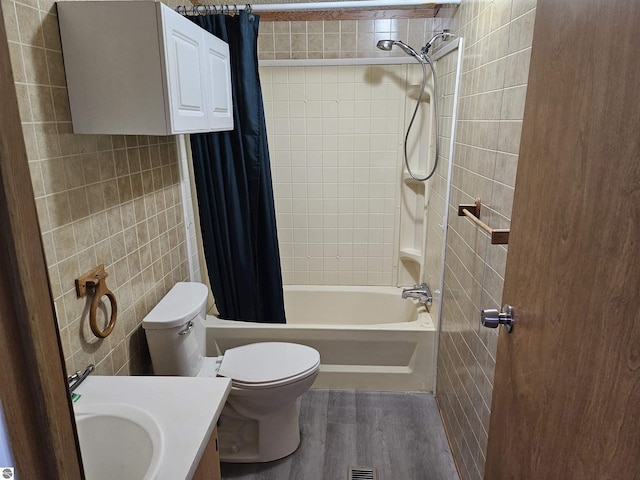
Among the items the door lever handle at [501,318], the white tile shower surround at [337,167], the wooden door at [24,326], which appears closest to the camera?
the wooden door at [24,326]

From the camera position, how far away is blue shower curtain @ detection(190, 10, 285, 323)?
219cm

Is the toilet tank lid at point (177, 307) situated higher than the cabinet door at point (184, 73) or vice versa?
the cabinet door at point (184, 73)

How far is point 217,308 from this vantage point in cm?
257

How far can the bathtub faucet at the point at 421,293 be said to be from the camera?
8.71ft

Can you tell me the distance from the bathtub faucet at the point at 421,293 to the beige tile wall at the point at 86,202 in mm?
1399

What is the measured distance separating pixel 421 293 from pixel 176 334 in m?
1.48

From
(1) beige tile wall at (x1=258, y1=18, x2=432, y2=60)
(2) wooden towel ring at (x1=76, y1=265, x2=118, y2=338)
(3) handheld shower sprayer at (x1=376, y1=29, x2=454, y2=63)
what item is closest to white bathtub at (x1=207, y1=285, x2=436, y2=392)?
(2) wooden towel ring at (x1=76, y1=265, x2=118, y2=338)

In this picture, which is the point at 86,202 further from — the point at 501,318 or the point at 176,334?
the point at 501,318

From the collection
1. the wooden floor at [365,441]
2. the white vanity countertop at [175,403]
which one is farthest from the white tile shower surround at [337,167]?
the white vanity countertop at [175,403]

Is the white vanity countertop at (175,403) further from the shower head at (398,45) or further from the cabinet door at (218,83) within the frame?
the shower head at (398,45)

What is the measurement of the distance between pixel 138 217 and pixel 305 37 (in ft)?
4.84

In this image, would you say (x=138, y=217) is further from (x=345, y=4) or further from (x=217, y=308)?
(x=345, y=4)

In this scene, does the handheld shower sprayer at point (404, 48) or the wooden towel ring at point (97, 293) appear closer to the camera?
the wooden towel ring at point (97, 293)

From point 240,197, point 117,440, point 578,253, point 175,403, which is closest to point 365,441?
point 175,403
